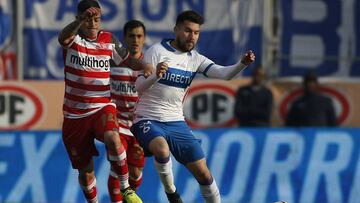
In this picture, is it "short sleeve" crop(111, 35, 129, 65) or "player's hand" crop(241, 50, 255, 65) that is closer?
"player's hand" crop(241, 50, 255, 65)

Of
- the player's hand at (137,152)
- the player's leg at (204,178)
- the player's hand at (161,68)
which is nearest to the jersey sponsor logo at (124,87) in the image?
the player's hand at (137,152)

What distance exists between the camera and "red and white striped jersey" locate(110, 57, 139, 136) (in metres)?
13.0

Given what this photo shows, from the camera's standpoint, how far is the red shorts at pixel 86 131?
1176cm

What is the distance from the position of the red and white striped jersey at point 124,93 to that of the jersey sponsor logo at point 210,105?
208 inches

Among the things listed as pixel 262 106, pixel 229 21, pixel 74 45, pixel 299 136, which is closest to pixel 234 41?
pixel 229 21

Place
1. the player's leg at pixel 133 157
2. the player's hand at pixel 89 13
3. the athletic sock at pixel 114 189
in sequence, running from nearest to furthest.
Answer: the player's hand at pixel 89 13, the athletic sock at pixel 114 189, the player's leg at pixel 133 157

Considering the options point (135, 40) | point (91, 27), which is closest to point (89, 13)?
point (91, 27)

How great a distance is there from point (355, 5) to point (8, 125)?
5.92 m

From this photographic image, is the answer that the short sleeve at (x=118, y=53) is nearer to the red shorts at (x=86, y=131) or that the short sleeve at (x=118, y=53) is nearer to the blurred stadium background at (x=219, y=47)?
the red shorts at (x=86, y=131)

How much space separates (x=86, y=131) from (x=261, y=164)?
4.29 meters

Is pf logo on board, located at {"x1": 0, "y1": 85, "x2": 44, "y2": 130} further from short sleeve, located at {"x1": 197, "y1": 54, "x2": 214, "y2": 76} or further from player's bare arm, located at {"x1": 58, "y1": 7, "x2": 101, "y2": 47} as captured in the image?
player's bare arm, located at {"x1": 58, "y1": 7, "x2": 101, "y2": 47}

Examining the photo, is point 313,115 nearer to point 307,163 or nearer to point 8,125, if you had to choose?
point 307,163

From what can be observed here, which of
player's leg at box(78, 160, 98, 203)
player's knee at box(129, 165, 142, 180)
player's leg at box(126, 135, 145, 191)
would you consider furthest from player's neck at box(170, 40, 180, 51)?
player's knee at box(129, 165, 142, 180)

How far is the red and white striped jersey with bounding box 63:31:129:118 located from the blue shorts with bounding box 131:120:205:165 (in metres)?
0.50
